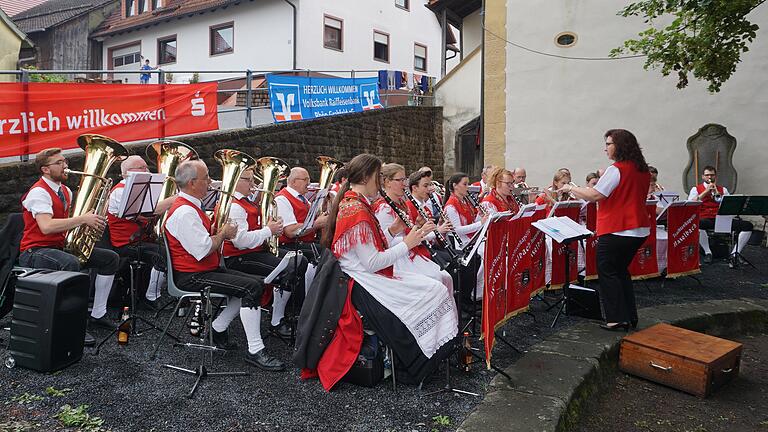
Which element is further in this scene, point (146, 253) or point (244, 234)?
point (146, 253)

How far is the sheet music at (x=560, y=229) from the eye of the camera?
16.3 ft

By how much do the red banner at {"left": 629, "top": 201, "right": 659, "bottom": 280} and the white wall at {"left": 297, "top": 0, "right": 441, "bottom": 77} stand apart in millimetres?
15217

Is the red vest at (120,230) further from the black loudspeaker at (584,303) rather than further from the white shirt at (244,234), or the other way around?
the black loudspeaker at (584,303)

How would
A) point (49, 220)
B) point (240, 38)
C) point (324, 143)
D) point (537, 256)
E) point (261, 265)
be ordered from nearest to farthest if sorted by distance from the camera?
point (49, 220) → point (261, 265) → point (537, 256) → point (324, 143) → point (240, 38)

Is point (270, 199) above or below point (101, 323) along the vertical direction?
above

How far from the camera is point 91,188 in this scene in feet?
15.4

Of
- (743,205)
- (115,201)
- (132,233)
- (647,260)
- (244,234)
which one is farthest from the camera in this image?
(743,205)

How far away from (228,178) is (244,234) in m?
0.52

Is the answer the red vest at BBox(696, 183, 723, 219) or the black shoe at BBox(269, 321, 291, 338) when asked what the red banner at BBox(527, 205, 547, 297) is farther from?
the red vest at BBox(696, 183, 723, 219)

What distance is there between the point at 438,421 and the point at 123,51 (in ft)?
89.0

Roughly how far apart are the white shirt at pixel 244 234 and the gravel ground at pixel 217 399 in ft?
3.02

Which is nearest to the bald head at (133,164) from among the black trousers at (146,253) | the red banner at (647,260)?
the black trousers at (146,253)

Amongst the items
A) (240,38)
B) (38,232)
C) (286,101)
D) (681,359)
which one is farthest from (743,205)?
(240,38)

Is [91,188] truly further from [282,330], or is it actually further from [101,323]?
[282,330]
